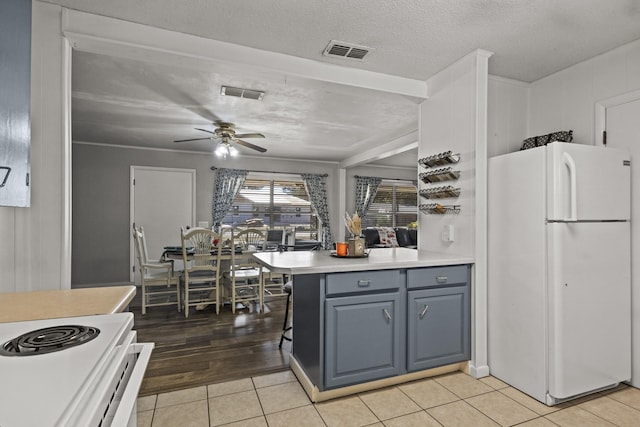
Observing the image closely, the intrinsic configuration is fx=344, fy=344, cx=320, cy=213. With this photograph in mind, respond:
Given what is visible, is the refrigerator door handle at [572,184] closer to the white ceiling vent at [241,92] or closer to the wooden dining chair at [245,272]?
the white ceiling vent at [241,92]

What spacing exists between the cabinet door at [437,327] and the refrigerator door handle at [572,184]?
83 cm

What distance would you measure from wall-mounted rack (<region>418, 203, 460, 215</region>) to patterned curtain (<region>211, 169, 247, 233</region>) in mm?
4290

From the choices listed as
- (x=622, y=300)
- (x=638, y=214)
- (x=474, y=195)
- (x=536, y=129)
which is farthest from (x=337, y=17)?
(x=622, y=300)

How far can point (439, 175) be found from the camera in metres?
2.82

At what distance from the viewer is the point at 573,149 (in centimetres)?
213

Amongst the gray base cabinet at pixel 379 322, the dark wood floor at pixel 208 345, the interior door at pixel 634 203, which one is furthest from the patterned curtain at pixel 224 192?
the interior door at pixel 634 203

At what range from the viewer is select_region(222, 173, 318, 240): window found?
6.74 metres

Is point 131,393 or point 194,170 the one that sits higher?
point 194,170

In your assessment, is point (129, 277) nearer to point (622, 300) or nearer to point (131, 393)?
point (131, 393)

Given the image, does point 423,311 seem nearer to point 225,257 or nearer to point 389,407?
point 389,407

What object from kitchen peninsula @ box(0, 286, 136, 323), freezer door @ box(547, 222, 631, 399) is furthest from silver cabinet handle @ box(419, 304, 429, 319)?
kitchen peninsula @ box(0, 286, 136, 323)

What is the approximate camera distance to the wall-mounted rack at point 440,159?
2.68 meters

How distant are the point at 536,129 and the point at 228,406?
3.26m

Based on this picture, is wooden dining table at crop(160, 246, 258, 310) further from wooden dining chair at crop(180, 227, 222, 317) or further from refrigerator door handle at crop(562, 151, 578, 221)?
refrigerator door handle at crop(562, 151, 578, 221)
